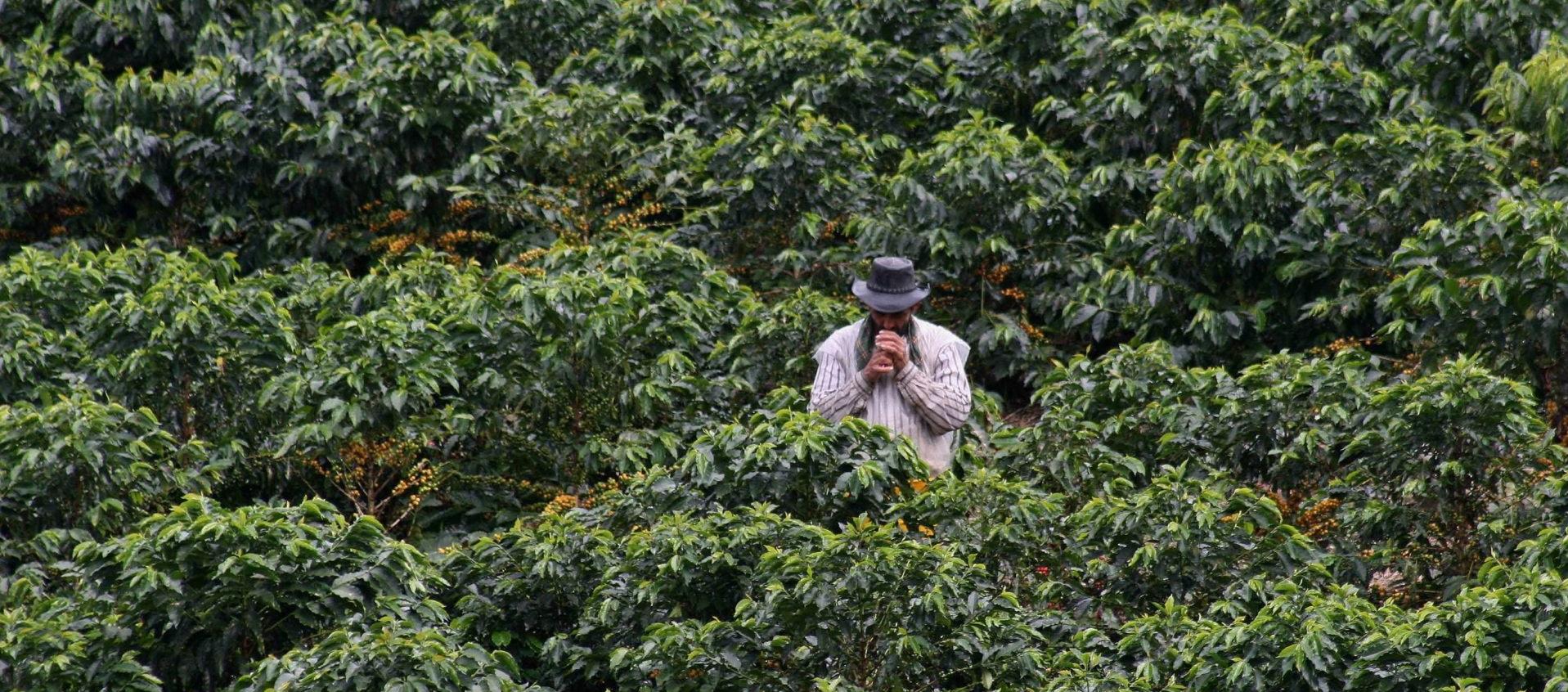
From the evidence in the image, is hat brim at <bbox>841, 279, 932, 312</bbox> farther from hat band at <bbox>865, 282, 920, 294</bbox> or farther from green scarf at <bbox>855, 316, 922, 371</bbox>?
green scarf at <bbox>855, 316, 922, 371</bbox>

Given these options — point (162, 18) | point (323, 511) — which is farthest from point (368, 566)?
point (162, 18)

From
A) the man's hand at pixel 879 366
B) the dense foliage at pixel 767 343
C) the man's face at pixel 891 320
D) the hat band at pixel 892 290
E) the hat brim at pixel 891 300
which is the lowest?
the dense foliage at pixel 767 343

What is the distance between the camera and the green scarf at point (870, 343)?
1036 centimetres

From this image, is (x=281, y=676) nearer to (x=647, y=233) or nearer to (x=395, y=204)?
(x=647, y=233)

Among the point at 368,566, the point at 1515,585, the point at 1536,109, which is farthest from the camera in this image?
the point at 1536,109

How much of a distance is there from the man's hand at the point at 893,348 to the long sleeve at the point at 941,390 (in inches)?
1.8

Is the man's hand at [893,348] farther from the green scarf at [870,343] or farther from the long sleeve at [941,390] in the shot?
the green scarf at [870,343]

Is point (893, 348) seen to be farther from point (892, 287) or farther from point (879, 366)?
point (892, 287)

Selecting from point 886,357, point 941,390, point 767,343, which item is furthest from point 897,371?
point 767,343

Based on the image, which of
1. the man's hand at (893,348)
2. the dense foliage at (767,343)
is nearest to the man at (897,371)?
the man's hand at (893,348)

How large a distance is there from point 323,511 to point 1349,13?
273 inches

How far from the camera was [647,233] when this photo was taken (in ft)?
40.0

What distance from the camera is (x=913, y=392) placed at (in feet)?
33.5

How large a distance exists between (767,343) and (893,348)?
167 centimetres
